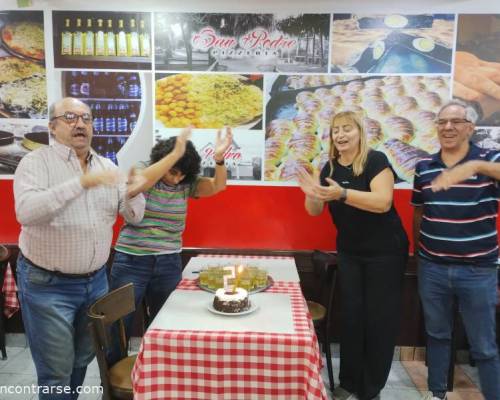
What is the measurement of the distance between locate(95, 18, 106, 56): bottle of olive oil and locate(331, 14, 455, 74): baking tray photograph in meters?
1.72

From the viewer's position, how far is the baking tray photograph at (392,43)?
3170 millimetres

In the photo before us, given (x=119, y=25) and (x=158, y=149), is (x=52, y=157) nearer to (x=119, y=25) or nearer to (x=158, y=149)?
(x=158, y=149)

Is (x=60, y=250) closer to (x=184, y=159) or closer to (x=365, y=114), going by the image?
(x=184, y=159)

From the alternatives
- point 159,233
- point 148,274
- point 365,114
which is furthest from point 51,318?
point 365,114

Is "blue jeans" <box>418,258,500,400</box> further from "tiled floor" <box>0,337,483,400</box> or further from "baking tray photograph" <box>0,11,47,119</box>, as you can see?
"baking tray photograph" <box>0,11,47,119</box>

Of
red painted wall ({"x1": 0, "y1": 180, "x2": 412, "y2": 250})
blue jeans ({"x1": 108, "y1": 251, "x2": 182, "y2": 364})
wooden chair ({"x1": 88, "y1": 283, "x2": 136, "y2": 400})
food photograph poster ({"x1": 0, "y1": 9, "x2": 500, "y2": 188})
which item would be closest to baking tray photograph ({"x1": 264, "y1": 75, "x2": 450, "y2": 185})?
food photograph poster ({"x1": 0, "y1": 9, "x2": 500, "y2": 188})

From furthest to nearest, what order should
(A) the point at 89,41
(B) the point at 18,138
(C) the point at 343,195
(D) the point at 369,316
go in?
(B) the point at 18,138
(A) the point at 89,41
(D) the point at 369,316
(C) the point at 343,195

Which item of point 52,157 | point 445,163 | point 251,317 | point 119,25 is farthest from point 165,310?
point 119,25

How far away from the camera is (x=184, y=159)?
2.46 meters

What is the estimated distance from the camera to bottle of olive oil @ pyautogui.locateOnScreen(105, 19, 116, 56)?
322cm

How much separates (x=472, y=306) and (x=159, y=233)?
5.82 ft

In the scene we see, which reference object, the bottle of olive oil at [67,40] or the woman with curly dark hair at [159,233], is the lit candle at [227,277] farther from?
the bottle of olive oil at [67,40]

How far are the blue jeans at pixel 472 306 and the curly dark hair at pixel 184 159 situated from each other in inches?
57.3

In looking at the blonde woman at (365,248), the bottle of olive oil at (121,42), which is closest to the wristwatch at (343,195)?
the blonde woman at (365,248)
